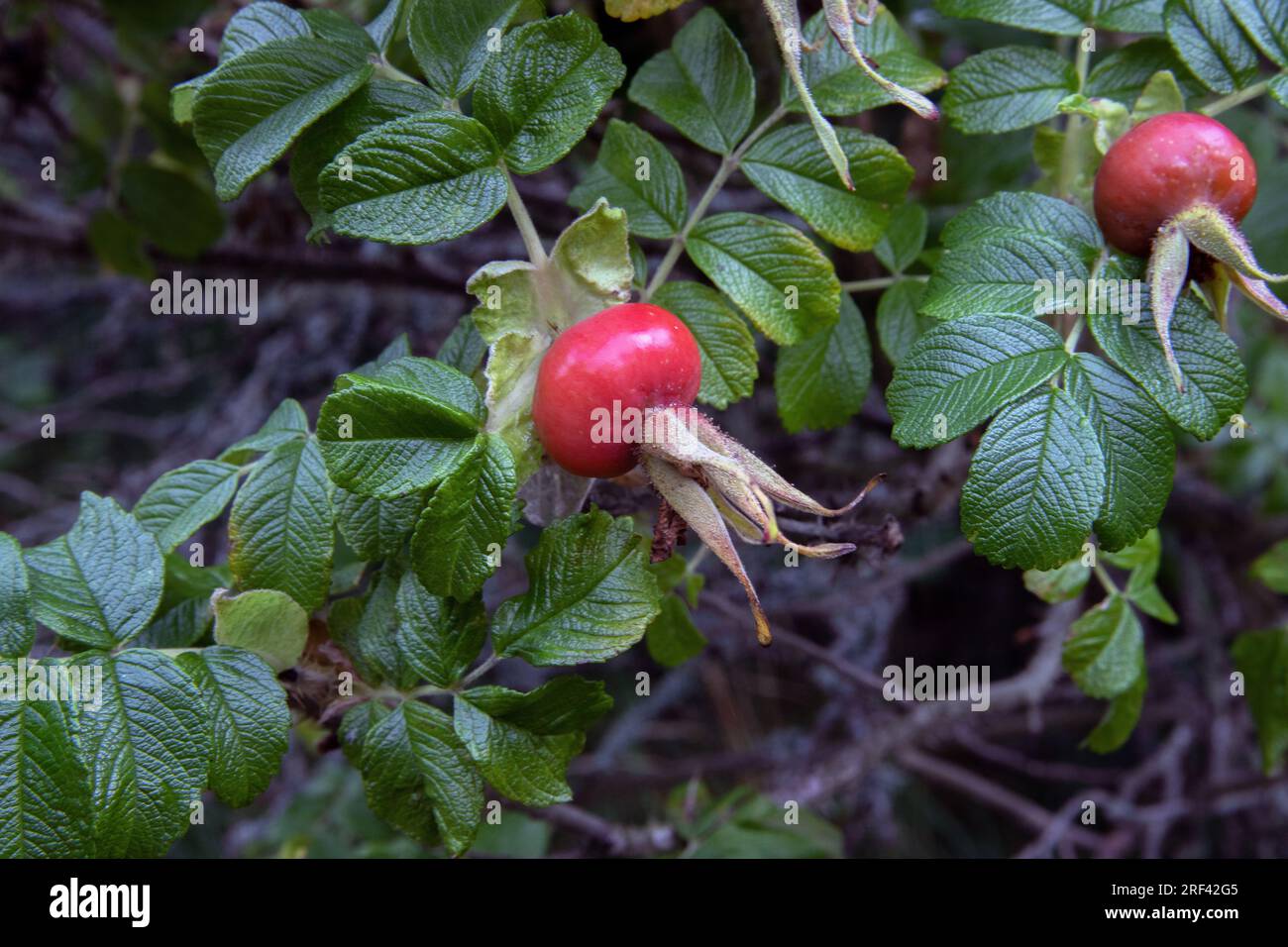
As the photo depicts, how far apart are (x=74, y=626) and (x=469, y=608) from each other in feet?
1.27

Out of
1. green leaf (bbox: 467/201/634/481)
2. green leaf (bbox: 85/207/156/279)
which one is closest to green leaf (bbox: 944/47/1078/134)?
green leaf (bbox: 467/201/634/481)

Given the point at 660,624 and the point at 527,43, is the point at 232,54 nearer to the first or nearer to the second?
the point at 527,43

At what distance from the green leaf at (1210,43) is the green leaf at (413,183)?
0.77 m

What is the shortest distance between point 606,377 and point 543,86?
333 millimetres

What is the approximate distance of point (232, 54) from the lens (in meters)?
1.12

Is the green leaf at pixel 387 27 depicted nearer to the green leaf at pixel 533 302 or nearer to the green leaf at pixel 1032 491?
the green leaf at pixel 533 302

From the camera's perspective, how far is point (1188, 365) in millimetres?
1007

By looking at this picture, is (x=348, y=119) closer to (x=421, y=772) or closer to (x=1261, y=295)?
(x=421, y=772)

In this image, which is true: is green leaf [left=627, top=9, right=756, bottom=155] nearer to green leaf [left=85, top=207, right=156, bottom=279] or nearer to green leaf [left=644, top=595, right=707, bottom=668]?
green leaf [left=644, top=595, right=707, bottom=668]

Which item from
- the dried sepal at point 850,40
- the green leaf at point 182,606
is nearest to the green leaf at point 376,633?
the green leaf at point 182,606

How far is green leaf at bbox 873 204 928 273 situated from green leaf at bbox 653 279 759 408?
0.99ft

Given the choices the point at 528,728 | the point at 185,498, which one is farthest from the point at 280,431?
the point at 528,728

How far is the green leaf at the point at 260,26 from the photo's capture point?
111cm
